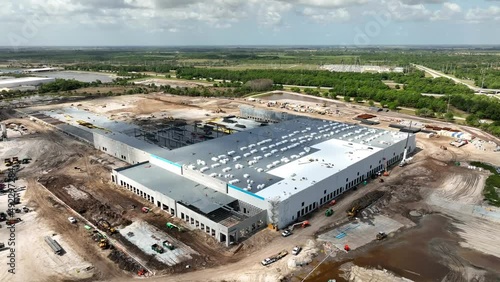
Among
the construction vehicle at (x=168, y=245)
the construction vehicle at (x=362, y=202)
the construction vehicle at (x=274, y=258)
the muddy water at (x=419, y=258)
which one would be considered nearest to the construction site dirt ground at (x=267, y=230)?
the muddy water at (x=419, y=258)

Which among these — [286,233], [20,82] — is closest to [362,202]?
[286,233]

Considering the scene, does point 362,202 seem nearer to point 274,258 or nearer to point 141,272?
point 274,258

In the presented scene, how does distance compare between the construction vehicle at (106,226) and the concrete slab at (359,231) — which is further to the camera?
the construction vehicle at (106,226)

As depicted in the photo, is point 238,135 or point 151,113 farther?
point 151,113

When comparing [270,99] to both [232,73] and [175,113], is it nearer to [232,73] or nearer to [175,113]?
[175,113]

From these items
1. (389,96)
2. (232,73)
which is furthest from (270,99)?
(232,73)

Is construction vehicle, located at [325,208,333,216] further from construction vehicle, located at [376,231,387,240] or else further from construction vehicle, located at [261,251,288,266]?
construction vehicle, located at [261,251,288,266]

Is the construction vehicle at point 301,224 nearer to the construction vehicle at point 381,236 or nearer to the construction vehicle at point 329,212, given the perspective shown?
the construction vehicle at point 329,212
